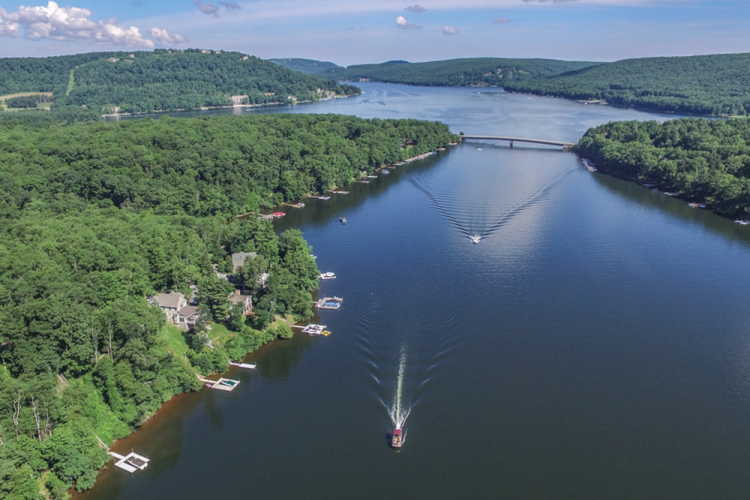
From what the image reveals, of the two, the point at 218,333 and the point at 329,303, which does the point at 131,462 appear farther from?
the point at 329,303

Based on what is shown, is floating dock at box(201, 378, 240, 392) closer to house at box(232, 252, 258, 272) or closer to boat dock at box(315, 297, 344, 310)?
boat dock at box(315, 297, 344, 310)

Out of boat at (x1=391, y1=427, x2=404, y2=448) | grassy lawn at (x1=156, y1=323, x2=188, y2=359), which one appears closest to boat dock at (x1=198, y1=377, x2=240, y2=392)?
grassy lawn at (x1=156, y1=323, x2=188, y2=359)

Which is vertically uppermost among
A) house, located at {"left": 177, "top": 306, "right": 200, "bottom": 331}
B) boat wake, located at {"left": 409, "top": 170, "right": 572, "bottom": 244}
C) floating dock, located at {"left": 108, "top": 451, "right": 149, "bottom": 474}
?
boat wake, located at {"left": 409, "top": 170, "right": 572, "bottom": 244}

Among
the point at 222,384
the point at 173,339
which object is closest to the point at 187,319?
the point at 173,339

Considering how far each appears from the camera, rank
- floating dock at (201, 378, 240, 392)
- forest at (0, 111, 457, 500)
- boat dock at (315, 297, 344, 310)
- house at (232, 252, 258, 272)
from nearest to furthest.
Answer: forest at (0, 111, 457, 500)
floating dock at (201, 378, 240, 392)
boat dock at (315, 297, 344, 310)
house at (232, 252, 258, 272)

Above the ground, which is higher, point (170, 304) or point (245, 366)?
point (170, 304)
